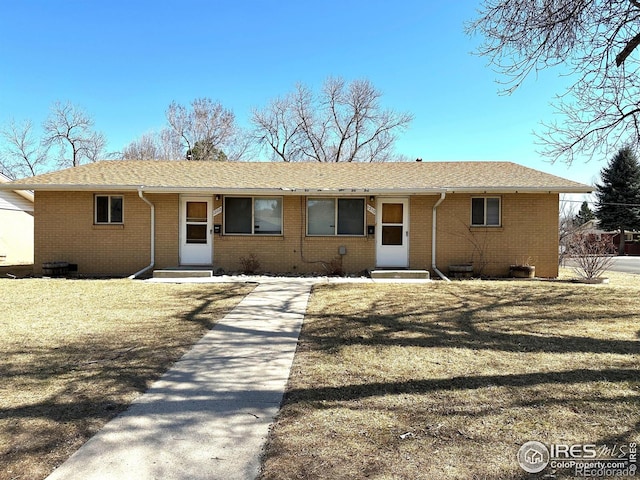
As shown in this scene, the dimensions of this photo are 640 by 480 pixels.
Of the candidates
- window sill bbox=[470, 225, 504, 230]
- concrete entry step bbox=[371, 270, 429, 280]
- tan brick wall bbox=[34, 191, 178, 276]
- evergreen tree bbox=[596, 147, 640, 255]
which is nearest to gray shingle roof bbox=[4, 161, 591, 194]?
tan brick wall bbox=[34, 191, 178, 276]

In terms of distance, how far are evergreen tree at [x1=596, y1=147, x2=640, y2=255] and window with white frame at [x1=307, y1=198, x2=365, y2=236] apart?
111 feet

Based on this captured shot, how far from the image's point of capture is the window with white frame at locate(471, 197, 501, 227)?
12.1 meters

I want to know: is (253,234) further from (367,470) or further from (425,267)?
(367,470)

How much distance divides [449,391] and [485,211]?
9.67 m

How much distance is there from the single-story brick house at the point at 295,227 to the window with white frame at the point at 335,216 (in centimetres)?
3

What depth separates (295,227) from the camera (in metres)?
12.1

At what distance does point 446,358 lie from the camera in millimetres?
4496

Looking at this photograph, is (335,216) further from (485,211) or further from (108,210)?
(108,210)

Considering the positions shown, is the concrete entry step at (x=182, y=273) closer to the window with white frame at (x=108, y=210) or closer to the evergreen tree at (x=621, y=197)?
the window with white frame at (x=108, y=210)

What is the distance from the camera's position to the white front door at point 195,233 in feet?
40.2

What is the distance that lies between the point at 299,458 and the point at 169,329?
12.7ft

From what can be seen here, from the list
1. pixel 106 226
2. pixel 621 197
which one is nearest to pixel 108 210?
pixel 106 226

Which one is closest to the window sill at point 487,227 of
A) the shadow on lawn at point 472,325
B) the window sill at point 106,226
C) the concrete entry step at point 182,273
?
the shadow on lawn at point 472,325

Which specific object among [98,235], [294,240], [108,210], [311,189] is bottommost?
[294,240]
